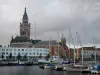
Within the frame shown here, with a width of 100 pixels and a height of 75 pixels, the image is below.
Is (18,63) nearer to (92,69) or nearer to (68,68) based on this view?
(68,68)

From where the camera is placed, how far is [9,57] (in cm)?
19962

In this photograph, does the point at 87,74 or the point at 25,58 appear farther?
the point at 25,58

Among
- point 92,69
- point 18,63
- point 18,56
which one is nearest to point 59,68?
point 92,69

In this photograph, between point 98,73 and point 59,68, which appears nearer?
point 98,73

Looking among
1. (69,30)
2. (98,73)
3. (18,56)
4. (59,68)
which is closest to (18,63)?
(18,56)

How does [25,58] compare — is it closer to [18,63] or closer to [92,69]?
[18,63]

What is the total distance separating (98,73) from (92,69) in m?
2.27

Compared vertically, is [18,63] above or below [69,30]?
below

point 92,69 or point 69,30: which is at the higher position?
point 69,30

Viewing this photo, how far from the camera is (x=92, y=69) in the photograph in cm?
7681

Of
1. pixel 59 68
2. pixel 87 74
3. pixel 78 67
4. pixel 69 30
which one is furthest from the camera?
pixel 69 30

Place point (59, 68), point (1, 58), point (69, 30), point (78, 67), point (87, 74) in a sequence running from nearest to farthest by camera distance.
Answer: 1. point (87, 74)
2. point (78, 67)
3. point (59, 68)
4. point (69, 30)
5. point (1, 58)

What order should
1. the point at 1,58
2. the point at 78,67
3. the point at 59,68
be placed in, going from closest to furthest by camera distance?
the point at 78,67
the point at 59,68
the point at 1,58

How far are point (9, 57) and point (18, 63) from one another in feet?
117
